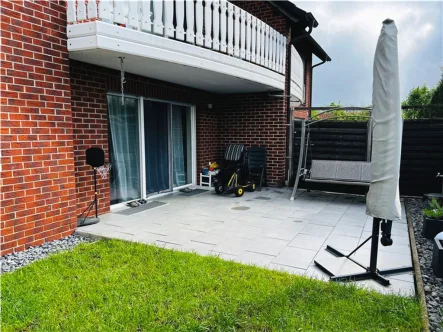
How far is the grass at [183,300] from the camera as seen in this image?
7.61ft

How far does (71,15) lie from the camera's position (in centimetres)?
402

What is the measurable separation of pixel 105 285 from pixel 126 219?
7.65 feet

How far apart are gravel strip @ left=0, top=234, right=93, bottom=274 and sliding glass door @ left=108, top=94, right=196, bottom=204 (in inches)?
68.0

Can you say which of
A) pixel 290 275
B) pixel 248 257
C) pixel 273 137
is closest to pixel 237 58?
pixel 273 137

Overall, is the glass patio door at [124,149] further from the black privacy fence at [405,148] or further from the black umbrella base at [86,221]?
the black privacy fence at [405,148]

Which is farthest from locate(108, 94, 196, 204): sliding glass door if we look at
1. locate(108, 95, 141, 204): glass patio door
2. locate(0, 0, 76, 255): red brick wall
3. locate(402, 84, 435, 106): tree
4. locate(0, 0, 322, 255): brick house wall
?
locate(402, 84, 435, 106): tree

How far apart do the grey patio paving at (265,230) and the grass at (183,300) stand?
39 cm

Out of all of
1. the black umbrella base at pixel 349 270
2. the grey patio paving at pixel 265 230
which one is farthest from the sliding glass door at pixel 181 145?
the black umbrella base at pixel 349 270

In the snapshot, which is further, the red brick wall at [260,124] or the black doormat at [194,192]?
the red brick wall at [260,124]

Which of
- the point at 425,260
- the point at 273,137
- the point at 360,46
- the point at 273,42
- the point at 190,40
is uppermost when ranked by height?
the point at 360,46

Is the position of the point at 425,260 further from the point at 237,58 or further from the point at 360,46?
the point at 360,46

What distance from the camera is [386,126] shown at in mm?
2863

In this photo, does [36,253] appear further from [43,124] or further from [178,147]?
[178,147]

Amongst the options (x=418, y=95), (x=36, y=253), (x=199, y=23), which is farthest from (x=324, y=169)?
(x=418, y=95)
